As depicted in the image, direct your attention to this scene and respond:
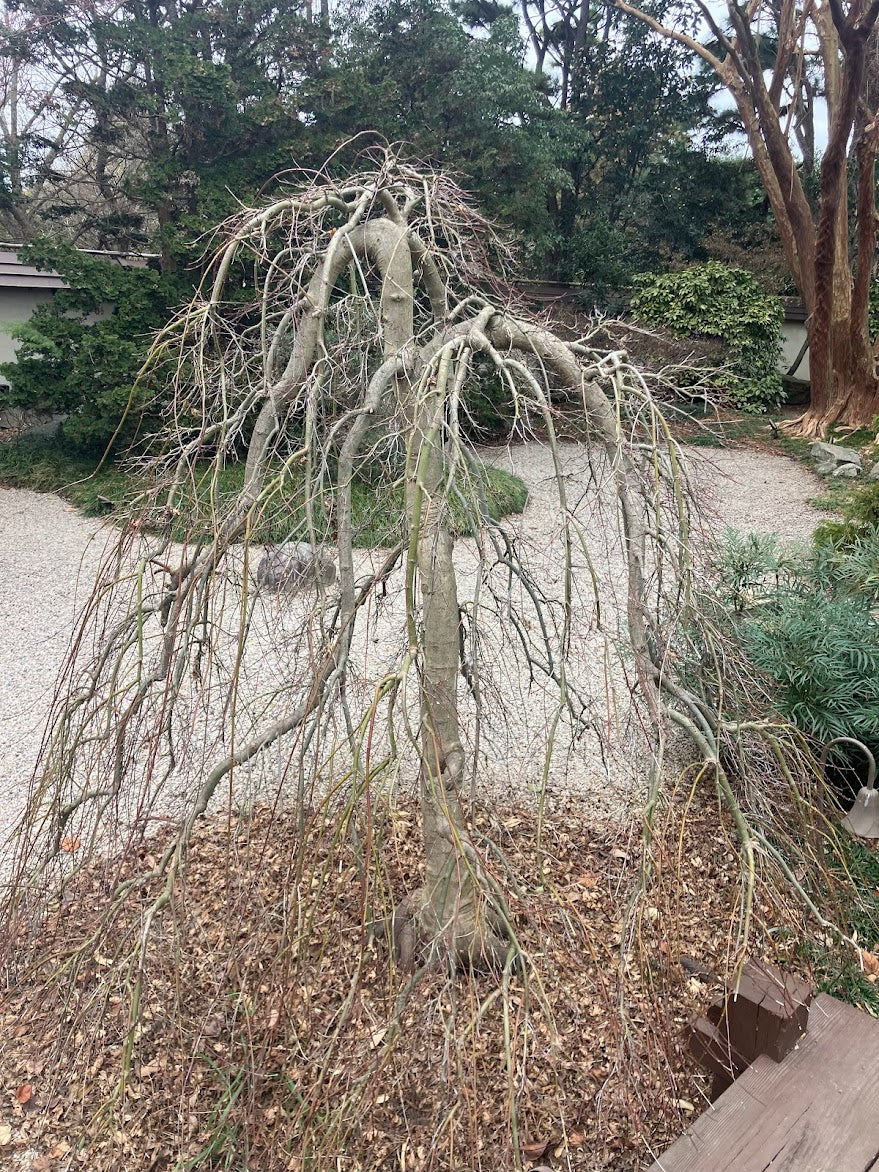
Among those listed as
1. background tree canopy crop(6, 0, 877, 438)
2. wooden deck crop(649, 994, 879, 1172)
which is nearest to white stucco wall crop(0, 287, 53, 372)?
background tree canopy crop(6, 0, 877, 438)

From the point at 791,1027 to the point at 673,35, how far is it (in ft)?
40.4

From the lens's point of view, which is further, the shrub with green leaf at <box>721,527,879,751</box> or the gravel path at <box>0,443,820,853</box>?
the shrub with green leaf at <box>721,527,879,751</box>

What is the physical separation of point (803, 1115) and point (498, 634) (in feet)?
12.3

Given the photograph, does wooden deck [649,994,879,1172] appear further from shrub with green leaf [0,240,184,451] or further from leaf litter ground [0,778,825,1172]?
shrub with green leaf [0,240,184,451]

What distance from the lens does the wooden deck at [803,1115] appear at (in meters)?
1.42

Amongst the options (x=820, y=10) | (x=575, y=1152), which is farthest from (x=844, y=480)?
(x=575, y=1152)

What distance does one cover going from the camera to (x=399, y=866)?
288 centimetres

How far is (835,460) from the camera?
9.34 metres

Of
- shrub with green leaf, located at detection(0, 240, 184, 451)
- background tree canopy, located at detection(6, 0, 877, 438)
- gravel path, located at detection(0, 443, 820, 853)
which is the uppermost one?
background tree canopy, located at detection(6, 0, 877, 438)

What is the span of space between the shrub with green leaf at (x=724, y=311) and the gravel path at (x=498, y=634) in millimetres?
2020

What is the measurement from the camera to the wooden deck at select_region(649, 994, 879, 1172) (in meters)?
Result: 1.42

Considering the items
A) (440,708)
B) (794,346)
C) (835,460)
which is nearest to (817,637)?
(440,708)

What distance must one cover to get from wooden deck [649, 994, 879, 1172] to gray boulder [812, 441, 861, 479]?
28.3 feet

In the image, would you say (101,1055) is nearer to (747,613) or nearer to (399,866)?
(399,866)
